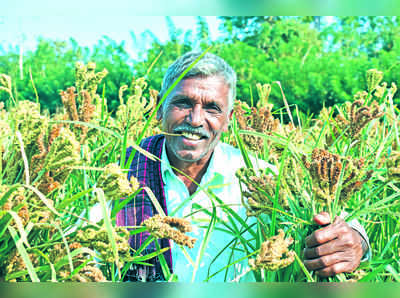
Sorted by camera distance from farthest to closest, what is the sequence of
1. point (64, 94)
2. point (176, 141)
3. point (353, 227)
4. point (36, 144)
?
point (176, 141) → point (64, 94) → point (353, 227) → point (36, 144)

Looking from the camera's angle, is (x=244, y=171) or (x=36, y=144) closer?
(x=36, y=144)

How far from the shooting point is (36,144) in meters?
0.62

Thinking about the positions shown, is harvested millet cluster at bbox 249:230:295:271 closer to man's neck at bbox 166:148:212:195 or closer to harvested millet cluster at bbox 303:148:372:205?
harvested millet cluster at bbox 303:148:372:205

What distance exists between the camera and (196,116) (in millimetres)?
1295

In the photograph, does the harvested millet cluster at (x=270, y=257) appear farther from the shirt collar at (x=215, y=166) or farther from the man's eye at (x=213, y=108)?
the shirt collar at (x=215, y=166)

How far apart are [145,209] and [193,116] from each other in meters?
0.32

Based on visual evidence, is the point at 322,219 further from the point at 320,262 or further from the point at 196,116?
the point at 196,116

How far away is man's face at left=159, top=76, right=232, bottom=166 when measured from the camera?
130 centimetres

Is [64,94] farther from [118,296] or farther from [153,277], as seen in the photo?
[118,296]

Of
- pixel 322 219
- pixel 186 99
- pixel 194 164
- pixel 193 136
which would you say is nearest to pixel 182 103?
pixel 186 99

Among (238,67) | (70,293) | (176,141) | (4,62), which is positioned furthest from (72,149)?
(238,67)

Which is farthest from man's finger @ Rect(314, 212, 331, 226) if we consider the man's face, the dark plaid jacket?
the man's face

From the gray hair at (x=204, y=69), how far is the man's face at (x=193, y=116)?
0.09 feet

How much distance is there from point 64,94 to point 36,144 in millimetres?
393
